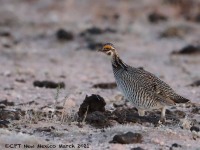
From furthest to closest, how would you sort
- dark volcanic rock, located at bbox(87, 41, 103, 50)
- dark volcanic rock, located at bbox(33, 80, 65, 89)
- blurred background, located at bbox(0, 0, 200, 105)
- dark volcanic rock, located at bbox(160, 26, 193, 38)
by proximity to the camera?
dark volcanic rock, located at bbox(160, 26, 193, 38)
dark volcanic rock, located at bbox(87, 41, 103, 50)
blurred background, located at bbox(0, 0, 200, 105)
dark volcanic rock, located at bbox(33, 80, 65, 89)

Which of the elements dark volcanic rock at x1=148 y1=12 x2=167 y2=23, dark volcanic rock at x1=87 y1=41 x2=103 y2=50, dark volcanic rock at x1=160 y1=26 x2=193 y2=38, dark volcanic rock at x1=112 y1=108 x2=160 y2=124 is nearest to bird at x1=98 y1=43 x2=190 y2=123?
dark volcanic rock at x1=112 y1=108 x2=160 y2=124

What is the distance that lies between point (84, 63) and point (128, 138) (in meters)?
8.54

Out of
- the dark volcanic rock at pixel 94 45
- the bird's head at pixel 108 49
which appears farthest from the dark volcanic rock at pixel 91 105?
the dark volcanic rock at pixel 94 45

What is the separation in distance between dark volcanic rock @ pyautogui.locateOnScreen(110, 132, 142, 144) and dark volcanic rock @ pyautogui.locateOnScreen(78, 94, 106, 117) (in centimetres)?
143

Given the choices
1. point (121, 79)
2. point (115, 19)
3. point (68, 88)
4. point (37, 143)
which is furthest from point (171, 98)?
point (115, 19)

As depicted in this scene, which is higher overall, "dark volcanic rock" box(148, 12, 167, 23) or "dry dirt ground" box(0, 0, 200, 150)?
"dark volcanic rock" box(148, 12, 167, 23)

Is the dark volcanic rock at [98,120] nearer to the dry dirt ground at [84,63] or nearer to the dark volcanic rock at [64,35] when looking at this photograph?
the dry dirt ground at [84,63]

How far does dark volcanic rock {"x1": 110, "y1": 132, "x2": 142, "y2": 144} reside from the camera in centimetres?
811

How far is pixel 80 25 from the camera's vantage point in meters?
21.4

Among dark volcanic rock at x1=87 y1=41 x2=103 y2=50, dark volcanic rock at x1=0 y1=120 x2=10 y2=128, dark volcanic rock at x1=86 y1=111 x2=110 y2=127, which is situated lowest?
dark volcanic rock at x1=0 y1=120 x2=10 y2=128

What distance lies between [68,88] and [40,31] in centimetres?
836

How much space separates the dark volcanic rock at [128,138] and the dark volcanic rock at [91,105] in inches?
56.3

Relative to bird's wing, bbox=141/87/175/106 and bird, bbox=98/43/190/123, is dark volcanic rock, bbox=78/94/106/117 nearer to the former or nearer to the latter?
bird, bbox=98/43/190/123

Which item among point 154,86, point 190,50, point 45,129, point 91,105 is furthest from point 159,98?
point 190,50
